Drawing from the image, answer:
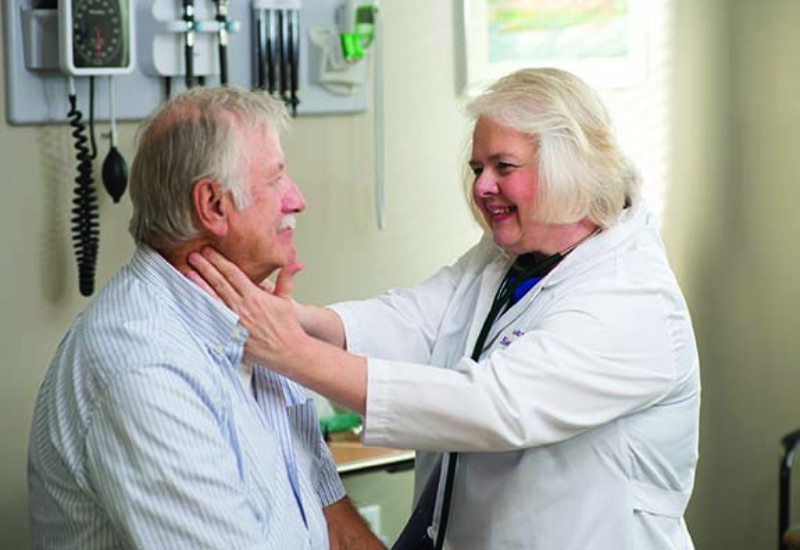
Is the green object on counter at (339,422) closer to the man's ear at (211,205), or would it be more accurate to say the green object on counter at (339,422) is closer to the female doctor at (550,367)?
the female doctor at (550,367)

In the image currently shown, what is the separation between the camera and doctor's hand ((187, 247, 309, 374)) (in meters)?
1.78

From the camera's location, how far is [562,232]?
211 cm

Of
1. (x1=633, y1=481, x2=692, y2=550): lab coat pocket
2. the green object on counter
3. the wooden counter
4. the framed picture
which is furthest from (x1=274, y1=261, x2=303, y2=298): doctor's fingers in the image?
the framed picture

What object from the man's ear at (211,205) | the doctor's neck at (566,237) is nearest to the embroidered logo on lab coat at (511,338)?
the doctor's neck at (566,237)

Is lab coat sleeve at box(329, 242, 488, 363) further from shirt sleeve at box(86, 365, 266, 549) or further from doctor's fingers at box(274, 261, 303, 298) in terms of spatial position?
shirt sleeve at box(86, 365, 266, 549)

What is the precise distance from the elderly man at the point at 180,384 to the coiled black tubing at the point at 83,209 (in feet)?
2.32

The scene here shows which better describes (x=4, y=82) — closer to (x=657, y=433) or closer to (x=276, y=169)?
(x=276, y=169)

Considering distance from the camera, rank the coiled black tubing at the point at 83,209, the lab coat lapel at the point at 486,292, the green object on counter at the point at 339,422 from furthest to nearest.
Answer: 1. the green object on counter at the point at 339,422
2. the coiled black tubing at the point at 83,209
3. the lab coat lapel at the point at 486,292

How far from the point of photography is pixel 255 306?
1807 millimetres

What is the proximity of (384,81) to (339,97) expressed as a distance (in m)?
0.13

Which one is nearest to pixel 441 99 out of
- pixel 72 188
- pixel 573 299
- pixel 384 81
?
pixel 384 81

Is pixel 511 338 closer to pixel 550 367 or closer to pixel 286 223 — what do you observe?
pixel 550 367

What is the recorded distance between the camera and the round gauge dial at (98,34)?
2.41 metres

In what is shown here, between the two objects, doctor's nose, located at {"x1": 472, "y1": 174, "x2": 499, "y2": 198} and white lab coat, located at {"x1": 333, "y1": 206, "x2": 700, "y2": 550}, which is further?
doctor's nose, located at {"x1": 472, "y1": 174, "x2": 499, "y2": 198}
